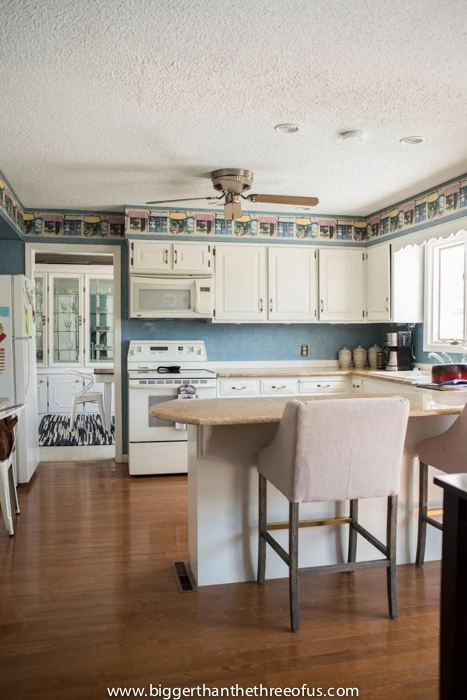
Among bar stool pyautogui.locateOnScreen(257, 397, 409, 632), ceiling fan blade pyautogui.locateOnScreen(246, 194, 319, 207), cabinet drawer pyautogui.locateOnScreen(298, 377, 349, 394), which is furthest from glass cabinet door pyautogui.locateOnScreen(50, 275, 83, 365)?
bar stool pyautogui.locateOnScreen(257, 397, 409, 632)

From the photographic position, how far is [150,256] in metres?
4.89

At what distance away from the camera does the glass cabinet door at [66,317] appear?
773 centimetres

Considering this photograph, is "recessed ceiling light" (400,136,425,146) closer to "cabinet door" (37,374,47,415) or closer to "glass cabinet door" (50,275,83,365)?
"glass cabinet door" (50,275,83,365)

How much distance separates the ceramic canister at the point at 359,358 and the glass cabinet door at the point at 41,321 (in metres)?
4.39

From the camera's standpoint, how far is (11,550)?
120 inches

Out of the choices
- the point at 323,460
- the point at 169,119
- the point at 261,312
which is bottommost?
the point at 323,460

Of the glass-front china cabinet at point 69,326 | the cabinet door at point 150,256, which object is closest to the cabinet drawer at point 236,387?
the cabinet door at point 150,256

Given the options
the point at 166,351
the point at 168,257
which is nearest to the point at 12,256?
the point at 168,257

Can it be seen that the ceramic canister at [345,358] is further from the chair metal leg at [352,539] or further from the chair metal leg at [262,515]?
the chair metal leg at [262,515]

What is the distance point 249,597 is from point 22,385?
2618 millimetres

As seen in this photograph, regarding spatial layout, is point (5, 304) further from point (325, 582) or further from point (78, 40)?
point (325, 582)

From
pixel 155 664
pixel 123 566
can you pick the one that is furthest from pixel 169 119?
pixel 155 664

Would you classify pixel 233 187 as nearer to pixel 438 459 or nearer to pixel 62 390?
pixel 438 459

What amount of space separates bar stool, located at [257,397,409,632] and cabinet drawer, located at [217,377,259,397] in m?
2.57
